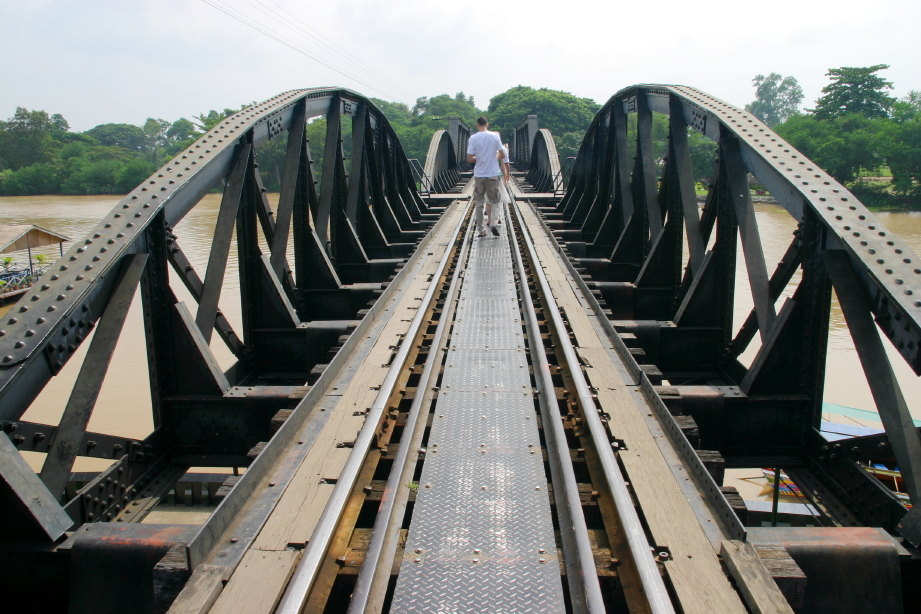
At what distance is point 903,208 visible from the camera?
144 feet

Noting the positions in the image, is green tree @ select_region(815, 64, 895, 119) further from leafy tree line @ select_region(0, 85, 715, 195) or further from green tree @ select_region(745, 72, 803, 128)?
green tree @ select_region(745, 72, 803, 128)

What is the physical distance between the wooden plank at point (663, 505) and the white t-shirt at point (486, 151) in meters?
5.15

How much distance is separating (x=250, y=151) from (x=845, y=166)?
169ft

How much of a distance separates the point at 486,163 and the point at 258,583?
25.3ft

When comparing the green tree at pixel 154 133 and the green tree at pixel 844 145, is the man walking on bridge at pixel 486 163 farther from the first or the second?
the green tree at pixel 154 133

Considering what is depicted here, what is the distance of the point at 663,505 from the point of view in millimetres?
2732

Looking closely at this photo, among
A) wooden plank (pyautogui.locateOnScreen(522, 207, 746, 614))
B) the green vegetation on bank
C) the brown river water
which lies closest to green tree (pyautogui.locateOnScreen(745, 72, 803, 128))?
the green vegetation on bank

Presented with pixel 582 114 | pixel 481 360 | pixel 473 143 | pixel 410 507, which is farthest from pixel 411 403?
pixel 582 114

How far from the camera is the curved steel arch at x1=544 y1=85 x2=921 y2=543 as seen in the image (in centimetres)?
332

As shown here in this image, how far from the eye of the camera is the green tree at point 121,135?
140125mm

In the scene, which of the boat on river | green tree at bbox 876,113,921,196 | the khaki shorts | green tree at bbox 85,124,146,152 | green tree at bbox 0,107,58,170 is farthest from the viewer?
green tree at bbox 85,124,146,152

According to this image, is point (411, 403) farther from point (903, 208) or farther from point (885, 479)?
point (903, 208)

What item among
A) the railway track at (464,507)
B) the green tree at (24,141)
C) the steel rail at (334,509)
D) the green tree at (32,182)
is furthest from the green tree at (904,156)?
the green tree at (24,141)

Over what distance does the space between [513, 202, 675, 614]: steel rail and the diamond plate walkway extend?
301mm
